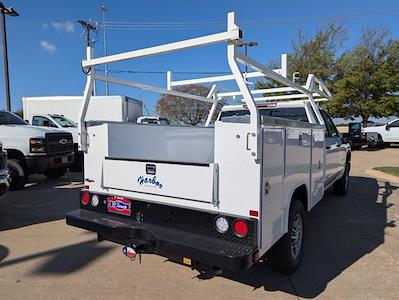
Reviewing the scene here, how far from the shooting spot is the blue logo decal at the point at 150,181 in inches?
132

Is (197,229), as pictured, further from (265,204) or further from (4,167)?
(4,167)

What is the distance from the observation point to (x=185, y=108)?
28359 millimetres

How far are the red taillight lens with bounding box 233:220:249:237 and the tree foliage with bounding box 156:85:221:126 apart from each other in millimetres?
17334

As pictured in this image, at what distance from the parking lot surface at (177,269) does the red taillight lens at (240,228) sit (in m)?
0.82

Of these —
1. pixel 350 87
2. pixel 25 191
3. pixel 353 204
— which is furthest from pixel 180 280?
pixel 350 87

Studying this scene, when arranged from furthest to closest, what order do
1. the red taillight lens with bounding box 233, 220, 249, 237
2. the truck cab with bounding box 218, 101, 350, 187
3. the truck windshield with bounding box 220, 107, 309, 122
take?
the truck windshield with bounding box 220, 107, 309, 122 < the truck cab with bounding box 218, 101, 350, 187 < the red taillight lens with bounding box 233, 220, 249, 237

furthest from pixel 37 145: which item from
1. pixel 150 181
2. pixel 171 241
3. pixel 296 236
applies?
pixel 296 236

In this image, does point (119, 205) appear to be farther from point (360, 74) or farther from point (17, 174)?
point (360, 74)

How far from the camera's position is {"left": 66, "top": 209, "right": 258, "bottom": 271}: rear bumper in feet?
8.93

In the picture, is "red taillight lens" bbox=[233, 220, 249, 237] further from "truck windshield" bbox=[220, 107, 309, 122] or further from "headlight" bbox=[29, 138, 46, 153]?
"headlight" bbox=[29, 138, 46, 153]

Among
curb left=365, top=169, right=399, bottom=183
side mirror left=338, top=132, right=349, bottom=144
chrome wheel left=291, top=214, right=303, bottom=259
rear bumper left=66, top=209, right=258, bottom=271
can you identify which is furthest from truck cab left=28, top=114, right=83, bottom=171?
curb left=365, top=169, right=399, bottom=183

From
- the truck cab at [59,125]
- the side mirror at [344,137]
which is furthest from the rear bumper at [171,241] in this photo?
the truck cab at [59,125]

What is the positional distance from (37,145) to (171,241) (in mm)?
6786

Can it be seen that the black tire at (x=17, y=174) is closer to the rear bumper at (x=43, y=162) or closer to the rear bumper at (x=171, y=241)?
the rear bumper at (x=43, y=162)
